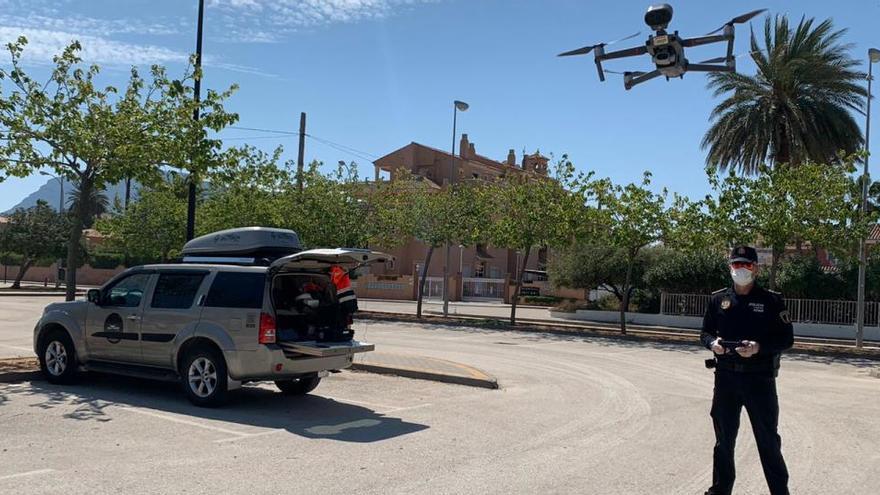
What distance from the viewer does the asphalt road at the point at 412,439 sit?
630 centimetres

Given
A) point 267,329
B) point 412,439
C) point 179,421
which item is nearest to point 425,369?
point 267,329

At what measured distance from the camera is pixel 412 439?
8023mm

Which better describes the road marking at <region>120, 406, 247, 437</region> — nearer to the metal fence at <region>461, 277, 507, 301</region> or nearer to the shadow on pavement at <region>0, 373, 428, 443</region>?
the shadow on pavement at <region>0, 373, 428, 443</region>

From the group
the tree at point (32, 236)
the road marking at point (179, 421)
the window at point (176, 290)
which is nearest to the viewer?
the road marking at point (179, 421)

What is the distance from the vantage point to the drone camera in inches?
401

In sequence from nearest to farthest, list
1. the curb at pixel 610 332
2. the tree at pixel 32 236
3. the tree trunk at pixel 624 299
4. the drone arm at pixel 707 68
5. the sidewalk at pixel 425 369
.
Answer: the drone arm at pixel 707 68 < the sidewalk at pixel 425 369 < the curb at pixel 610 332 < the tree trunk at pixel 624 299 < the tree at pixel 32 236

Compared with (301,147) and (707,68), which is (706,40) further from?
(301,147)

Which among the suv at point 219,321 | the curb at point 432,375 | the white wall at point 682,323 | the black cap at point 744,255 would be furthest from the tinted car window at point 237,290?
the white wall at point 682,323

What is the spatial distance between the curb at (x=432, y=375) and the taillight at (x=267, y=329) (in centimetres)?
411

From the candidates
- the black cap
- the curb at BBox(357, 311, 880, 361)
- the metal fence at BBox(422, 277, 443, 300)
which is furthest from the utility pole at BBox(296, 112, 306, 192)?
the black cap

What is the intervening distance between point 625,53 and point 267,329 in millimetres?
6264

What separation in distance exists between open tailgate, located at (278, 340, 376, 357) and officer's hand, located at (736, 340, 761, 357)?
5.40 metres

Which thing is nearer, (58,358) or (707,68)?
(707,68)

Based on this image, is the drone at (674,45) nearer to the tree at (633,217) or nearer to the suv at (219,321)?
the suv at (219,321)
